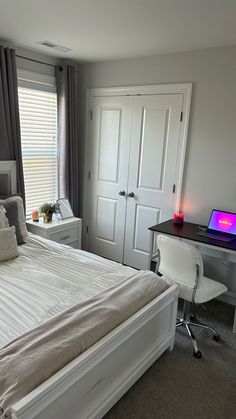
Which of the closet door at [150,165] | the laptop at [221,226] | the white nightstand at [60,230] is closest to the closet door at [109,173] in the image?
the closet door at [150,165]

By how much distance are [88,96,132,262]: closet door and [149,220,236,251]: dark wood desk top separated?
83 centimetres

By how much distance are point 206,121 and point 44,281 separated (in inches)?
83.4

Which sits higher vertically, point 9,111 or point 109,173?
point 9,111

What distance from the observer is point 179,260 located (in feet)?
7.93

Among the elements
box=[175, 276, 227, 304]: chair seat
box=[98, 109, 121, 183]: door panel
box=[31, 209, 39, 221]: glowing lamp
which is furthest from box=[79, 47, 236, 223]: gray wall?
box=[31, 209, 39, 221]: glowing lamp

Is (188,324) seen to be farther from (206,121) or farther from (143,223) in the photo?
(206,121)

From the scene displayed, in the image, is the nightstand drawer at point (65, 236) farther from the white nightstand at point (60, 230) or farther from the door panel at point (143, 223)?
the door panel at point (143, 223)

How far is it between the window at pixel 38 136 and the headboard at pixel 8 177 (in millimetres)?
338

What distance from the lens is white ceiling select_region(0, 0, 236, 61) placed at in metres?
2.03

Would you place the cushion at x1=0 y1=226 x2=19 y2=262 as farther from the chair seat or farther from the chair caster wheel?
the chair caster wheel

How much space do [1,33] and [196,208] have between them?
2.43 meters

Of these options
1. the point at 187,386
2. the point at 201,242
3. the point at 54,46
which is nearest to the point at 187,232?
the point at 201,242

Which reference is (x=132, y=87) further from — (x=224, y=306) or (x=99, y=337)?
(x=99, y=337)

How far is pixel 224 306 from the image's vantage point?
10.3 ft
